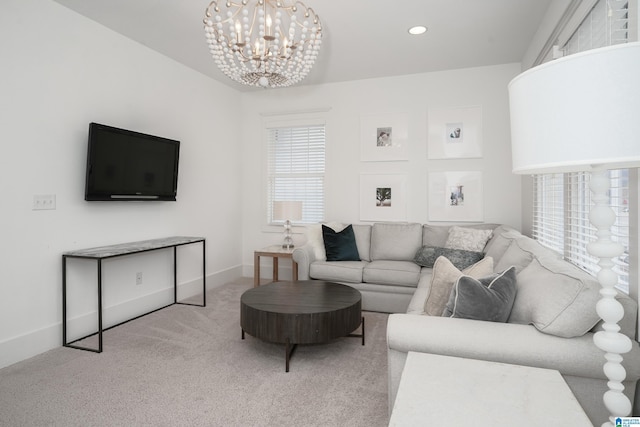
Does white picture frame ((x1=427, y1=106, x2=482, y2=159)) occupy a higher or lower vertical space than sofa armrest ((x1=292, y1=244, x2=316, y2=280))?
higher

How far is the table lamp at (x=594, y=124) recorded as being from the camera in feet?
3.02

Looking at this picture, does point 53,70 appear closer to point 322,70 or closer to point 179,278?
point 179,278

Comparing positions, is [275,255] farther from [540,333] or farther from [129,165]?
[540,333]

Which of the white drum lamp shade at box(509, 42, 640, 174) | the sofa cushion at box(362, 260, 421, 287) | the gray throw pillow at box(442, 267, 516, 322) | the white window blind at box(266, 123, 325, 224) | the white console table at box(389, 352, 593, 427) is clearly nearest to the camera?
the white drum lamp shade at box(509, 42, 640, 174)

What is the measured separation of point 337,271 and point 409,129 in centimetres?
210

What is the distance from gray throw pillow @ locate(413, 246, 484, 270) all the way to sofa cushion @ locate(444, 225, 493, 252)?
0.13 metres

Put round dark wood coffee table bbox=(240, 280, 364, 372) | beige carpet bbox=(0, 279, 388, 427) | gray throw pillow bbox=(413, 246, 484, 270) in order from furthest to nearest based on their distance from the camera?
gray throw pillow bbox=(413, 246, 484, 270), round dark wood coffee table bbox=(240, 280, 364, 372), beige carpet bbox=(0, 279, 388, 427)

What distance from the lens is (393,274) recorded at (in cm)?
374

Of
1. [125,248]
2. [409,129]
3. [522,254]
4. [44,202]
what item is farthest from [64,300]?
[409,129]

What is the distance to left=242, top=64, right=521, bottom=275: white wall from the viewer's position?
169 inches

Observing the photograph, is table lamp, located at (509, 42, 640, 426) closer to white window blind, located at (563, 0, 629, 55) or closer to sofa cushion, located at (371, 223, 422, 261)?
white window blind, located at (563, 0, 629, 55)

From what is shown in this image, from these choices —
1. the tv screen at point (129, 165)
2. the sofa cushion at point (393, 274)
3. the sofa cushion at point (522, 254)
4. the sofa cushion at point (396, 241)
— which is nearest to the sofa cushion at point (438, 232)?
the sofa cushion at point (396, 241)

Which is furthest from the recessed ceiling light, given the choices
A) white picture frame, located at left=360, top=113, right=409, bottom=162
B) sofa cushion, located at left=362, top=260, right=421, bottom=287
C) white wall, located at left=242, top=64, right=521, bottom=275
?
sofa cushion, located at left=362, top=260, right=421, bottom=287

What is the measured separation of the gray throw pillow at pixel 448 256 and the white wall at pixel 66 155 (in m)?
2.77
